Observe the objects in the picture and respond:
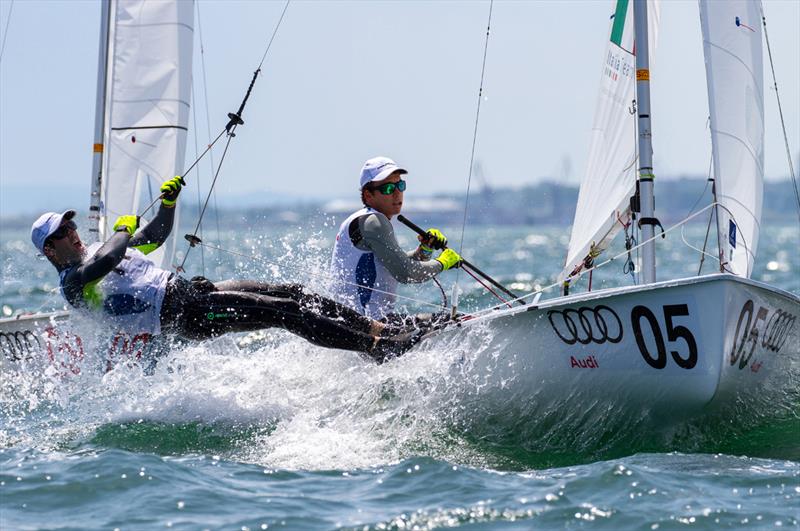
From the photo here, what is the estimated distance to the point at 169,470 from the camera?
195 inches

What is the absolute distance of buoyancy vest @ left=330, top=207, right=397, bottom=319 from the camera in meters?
6.07

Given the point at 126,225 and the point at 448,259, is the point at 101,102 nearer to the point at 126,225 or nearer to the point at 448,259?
the point at 126,225

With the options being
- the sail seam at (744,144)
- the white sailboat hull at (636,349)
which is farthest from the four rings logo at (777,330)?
the sail seam at (744,144)

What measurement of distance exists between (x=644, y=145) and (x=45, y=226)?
9.82 feet

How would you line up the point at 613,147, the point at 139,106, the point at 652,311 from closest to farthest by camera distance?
the point at 652,311, the point at 613,147, the point at 139,106

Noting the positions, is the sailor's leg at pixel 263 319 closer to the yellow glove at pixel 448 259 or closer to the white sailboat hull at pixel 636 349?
the white sailboat hull at pixel 636 349

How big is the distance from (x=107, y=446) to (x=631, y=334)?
7.98 ft

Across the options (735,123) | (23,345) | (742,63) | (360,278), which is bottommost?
(23,345)

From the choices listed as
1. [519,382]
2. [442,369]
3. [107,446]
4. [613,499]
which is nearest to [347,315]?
[442,369]

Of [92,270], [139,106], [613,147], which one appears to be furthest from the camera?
[139,106]

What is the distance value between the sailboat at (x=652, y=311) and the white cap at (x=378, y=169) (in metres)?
0.85

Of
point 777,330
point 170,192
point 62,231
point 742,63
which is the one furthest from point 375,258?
point 742,63

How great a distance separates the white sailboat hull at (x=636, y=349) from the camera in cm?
511

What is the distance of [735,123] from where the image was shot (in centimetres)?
618
